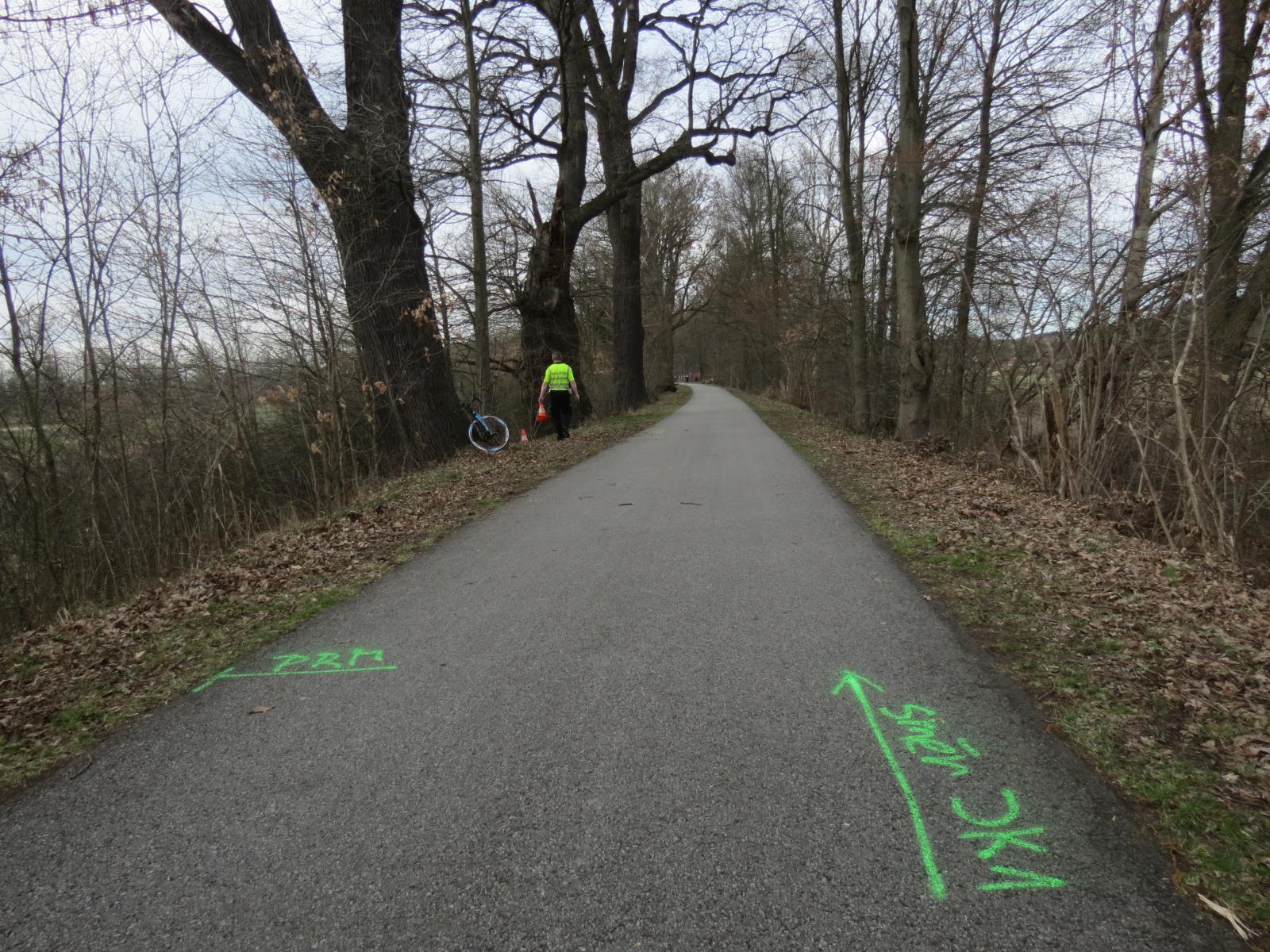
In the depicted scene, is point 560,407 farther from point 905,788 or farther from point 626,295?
point 905,788

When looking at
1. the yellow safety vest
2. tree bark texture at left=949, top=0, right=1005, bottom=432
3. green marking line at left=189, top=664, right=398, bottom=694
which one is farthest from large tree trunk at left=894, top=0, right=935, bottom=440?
green marking line at left=189, top=664, right=398, bottom=694

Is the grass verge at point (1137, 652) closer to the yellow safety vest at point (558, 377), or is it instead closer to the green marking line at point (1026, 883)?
the green marking line at point (1026, 883)

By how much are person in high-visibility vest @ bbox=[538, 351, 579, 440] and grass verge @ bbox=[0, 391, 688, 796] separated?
5647 millimetres

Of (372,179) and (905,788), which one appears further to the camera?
(372,179)

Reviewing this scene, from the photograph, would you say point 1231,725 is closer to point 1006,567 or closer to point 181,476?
point 1006,567

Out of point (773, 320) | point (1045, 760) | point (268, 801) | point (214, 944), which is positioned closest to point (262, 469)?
point (268, 801)

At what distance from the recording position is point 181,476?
8.76m

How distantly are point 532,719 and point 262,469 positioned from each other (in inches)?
359

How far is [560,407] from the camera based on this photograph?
1411 centimetres

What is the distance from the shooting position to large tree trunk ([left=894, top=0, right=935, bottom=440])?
1167 cm

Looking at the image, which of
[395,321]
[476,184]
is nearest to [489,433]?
[395,321]

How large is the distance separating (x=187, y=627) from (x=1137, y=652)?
19.1 ft

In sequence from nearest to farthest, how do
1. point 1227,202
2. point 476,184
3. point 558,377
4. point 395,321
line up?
point 1227,202
point 395,321
point 476,184
point 558,377

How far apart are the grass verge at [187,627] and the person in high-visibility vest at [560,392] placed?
565 centimetres
